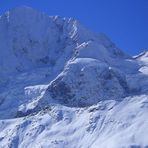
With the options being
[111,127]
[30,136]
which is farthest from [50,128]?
[111,127]

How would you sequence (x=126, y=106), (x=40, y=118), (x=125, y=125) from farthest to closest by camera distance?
1. (x=40, y=118)
2. (x=126, y=106)
3. (x=125, y=125)

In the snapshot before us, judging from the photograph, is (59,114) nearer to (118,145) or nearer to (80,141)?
(80,141)

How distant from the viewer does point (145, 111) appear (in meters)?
168

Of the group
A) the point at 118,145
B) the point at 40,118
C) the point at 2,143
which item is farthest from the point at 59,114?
the point at 118,145

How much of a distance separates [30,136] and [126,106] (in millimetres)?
26012

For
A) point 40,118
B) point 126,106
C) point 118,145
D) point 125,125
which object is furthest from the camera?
point 40,118

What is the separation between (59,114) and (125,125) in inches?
1057

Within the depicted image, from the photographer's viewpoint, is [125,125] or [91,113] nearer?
[125,125]

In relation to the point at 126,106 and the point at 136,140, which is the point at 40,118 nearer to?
the point at 126,106

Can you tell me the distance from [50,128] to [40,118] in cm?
1065

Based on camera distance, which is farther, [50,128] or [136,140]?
[50,128]

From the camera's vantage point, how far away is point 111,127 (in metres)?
164

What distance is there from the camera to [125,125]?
16275 cm

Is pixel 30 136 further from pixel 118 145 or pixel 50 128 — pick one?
pixel 118 145
